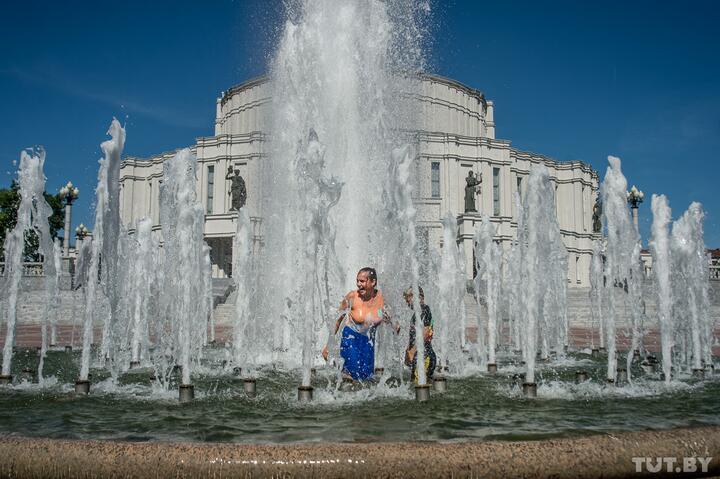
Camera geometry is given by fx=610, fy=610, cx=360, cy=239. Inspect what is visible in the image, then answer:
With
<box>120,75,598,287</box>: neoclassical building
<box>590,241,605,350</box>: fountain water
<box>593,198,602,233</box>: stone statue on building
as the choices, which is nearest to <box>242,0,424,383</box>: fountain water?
<box>590,241,605,350</box>: fountain water

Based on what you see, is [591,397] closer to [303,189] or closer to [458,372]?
[458,372]

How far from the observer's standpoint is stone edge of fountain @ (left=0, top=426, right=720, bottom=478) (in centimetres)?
242

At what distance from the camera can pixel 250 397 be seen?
525 cm

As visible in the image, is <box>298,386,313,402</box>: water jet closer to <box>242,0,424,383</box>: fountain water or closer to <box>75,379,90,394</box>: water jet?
<box>75,379,90,394</box>: water jet

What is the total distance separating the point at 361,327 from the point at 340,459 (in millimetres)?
3123

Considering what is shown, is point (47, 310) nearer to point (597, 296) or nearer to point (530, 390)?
point (530, 390)

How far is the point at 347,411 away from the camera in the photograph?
4418mm

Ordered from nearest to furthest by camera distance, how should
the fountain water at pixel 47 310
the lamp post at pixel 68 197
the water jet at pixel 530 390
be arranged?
1. the water jet at pixel 530 390
2. the fountain water at pixel 47 310
3. the lamp post at pixel 68 197

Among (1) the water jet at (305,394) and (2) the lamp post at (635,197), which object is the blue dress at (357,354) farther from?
(2) the lamp post at (635,197)

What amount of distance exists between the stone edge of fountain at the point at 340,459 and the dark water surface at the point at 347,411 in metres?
0.92

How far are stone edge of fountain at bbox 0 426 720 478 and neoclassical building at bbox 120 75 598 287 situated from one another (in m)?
34.6

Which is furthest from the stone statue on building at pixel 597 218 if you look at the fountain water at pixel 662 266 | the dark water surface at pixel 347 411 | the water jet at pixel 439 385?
the water jet at pixel 439 385

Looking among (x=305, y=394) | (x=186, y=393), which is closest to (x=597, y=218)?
(x=305, y=394)

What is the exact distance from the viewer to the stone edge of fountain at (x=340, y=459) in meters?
2.42
